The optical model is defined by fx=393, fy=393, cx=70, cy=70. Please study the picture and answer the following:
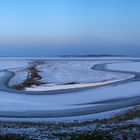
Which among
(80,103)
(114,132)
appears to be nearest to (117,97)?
(80,103)

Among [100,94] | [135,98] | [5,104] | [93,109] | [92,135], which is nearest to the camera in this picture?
[92,135]

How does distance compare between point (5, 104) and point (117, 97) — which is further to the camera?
point (117, 97)

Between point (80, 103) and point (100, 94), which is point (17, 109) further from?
point (100, 94)

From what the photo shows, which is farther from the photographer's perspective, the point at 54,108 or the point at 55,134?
the point at 54,108

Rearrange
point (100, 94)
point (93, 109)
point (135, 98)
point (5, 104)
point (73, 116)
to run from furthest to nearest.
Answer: point (100, 94) < point (135, 98) < point (5, 104) < point (93, 109) < point (73, 116)

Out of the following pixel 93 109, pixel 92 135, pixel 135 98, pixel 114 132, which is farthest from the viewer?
pixel 135 98

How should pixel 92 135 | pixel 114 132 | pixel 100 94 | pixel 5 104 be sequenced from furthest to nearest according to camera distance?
pixel 100 94
pixel 5 104
pixel 114 132
pixel 92 135

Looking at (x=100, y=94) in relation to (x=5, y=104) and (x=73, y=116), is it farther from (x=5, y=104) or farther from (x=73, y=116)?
(x=73, y=116)

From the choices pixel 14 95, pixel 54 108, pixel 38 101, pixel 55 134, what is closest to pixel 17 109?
pixel 54 108

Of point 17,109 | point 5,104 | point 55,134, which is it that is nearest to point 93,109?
point 17,109
